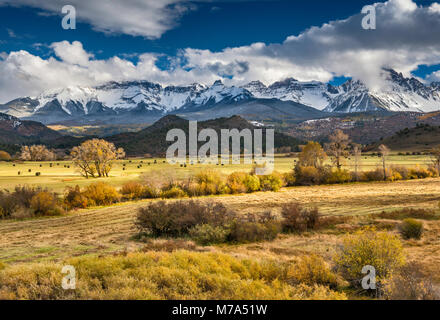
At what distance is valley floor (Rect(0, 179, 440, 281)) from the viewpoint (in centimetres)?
1853

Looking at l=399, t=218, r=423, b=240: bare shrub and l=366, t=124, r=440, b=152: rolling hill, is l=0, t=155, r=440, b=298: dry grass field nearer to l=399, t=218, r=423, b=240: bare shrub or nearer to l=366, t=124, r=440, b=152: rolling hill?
l=399, t=218, r=423, b=240: bare shrub

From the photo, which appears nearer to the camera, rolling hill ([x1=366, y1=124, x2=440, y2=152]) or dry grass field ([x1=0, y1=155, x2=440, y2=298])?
dry grass field ([x1=0, y1=155, x2=440, y2=298])

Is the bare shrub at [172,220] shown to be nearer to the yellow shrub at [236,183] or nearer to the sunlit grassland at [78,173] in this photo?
the yellow shrub at [236,183]

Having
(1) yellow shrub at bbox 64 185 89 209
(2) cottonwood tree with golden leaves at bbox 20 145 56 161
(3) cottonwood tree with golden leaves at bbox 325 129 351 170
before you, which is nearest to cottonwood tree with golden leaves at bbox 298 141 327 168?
(3) cottonwood tree with golden leaves at bbox 325 129 351 170

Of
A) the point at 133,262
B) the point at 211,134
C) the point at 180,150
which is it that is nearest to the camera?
the point at 133,262

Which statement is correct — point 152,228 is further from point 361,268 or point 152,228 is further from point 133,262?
point 361,268

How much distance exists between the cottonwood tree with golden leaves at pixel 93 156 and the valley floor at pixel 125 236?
1222 inches

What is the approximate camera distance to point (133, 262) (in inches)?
518

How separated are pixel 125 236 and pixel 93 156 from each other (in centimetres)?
4714

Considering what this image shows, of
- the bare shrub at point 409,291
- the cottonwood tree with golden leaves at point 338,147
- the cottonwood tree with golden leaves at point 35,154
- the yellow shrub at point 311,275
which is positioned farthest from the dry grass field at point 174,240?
the cottonwood tree with golden leaves at point 35,154

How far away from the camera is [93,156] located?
221 ft

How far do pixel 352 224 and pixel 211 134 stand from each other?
173305 mm

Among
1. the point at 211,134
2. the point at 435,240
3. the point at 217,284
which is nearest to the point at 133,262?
the point at 217,284

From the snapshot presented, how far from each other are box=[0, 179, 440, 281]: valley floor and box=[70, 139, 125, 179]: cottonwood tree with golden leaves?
102ft
